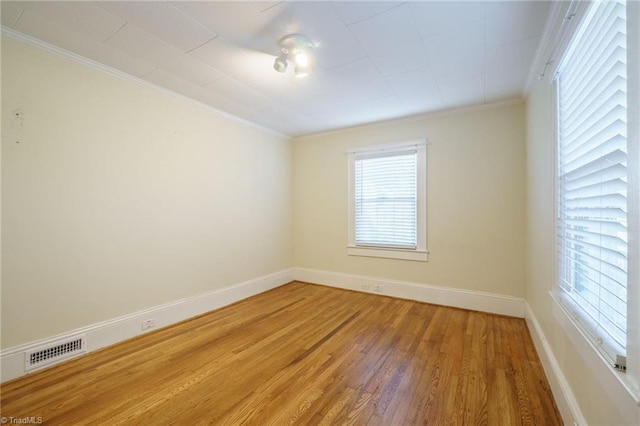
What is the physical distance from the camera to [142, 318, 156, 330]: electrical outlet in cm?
275

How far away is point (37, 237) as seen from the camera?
2.12 metres

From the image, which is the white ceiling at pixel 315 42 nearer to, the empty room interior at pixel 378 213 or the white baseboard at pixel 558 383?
the empty room interior at pixel 378 213

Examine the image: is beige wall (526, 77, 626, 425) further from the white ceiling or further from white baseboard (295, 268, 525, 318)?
the white ceiling

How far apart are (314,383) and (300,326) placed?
1022 mm

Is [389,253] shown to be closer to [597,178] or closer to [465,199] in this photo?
[465,199]

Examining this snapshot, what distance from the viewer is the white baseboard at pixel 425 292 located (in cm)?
322

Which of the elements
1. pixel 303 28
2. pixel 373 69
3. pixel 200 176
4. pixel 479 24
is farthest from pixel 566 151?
pixel 200 176

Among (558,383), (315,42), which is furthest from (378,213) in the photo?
(558,383)

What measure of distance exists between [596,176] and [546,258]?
1149 millimetres

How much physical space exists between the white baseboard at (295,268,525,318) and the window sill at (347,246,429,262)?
13.9 inches

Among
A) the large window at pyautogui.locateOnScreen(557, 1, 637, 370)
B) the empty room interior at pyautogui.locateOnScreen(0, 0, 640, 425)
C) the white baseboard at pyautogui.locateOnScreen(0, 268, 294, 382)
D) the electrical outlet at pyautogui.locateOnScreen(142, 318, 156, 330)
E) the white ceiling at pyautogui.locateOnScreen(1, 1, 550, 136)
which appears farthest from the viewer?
the electrical outlet at pyautogui.locateOnScreen(142, 318, 156, 330)

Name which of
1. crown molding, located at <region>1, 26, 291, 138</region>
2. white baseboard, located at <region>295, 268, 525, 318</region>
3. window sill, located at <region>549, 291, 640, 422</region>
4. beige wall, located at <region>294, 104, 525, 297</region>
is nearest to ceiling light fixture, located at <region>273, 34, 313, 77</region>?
crown molding, located at <region>1, 26, 291, 138</region>

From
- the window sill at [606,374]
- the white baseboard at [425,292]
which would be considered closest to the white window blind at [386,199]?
the white baseboard at [425,292]

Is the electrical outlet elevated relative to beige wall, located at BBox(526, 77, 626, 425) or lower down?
lower down
